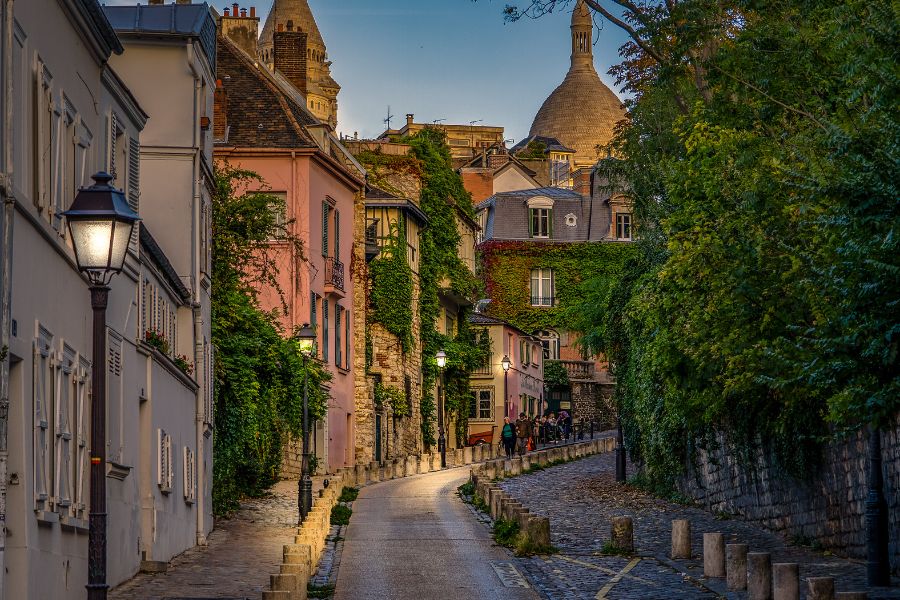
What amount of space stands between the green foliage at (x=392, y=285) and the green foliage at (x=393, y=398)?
77.1 inches

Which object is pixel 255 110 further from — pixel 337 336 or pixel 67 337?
pixel 67 337

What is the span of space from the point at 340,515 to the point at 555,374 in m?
56.0

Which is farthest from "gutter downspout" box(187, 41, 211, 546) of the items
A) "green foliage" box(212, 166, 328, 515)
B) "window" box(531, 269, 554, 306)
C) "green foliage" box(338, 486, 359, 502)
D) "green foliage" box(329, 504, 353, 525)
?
"window" box(531, 269, 554, 306)

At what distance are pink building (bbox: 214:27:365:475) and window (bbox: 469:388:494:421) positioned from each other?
26.3 m

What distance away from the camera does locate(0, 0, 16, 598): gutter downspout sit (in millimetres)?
12484

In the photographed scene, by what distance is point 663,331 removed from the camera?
2630 centimetres

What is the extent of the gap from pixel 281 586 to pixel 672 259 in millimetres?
9996

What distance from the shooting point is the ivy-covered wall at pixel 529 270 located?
86.4 m

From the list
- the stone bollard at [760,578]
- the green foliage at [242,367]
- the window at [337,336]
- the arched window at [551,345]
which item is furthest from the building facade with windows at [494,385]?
the stone bollard at [760,578]

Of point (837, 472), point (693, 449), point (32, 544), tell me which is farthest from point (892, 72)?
point (693, 449)

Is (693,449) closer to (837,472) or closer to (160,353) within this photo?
(837,472)

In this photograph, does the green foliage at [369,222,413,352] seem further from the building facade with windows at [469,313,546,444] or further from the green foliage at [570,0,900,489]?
the building facade with windows at [469,313,546,444]

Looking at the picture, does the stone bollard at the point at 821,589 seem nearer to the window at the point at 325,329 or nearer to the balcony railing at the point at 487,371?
the window at the point at 325,329

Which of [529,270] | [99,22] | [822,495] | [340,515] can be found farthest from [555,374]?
[99,22]
